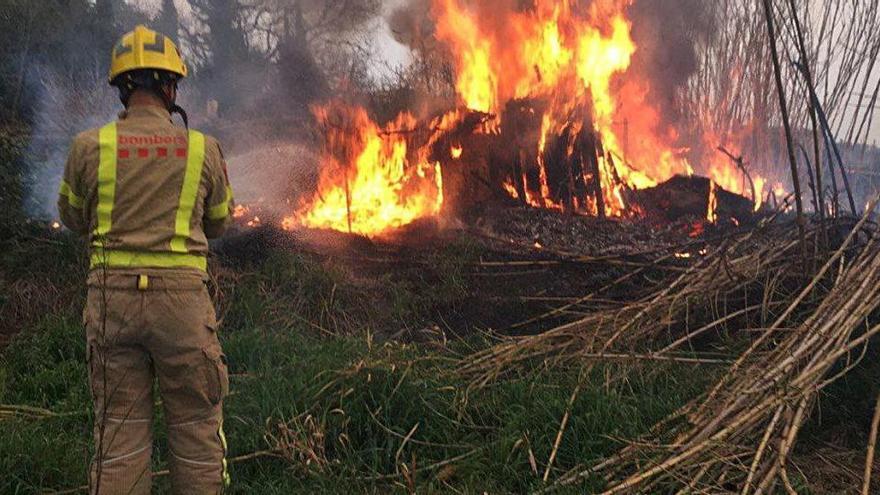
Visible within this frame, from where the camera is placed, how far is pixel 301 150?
952cm

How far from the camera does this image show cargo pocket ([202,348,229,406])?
3.04m

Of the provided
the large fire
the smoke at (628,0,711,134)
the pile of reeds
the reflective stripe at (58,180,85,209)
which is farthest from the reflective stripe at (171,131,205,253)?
the smoke at (628,0,711,134)

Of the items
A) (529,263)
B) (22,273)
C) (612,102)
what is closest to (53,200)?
(22,273)

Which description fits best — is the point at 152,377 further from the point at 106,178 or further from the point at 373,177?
the point at 373,177

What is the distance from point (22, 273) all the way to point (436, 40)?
6.81 meters

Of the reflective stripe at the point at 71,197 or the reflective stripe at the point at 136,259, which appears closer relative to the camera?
the reflective stripe at the point at 136,259

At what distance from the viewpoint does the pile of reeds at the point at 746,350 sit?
3201mm

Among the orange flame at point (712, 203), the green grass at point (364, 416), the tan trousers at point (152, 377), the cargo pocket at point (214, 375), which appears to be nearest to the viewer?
the tan trousers at point (152, 377)

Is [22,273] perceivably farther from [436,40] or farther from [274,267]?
[436,40]

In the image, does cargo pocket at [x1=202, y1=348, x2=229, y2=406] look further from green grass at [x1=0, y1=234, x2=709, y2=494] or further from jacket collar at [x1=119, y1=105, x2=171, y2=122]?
jacket collar at [x1=119, y1=105, x2=171, y2=122]

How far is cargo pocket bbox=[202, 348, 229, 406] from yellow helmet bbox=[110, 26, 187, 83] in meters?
1.32

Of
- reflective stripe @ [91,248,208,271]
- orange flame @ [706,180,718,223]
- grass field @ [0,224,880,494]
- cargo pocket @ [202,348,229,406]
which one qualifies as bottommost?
grass field @ [0,224,880,494]

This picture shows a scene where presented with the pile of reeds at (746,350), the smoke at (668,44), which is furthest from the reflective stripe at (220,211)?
the smoke at (668,44)

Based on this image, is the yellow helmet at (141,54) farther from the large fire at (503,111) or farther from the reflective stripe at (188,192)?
the large fire at (503,111)
